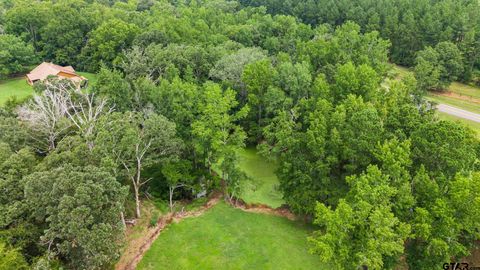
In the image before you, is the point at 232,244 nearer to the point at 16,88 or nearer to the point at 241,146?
the point at 241,146

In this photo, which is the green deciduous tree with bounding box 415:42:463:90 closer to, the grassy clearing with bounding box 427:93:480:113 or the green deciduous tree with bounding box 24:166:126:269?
the grassy clearing with bounding box 427:93:480:113

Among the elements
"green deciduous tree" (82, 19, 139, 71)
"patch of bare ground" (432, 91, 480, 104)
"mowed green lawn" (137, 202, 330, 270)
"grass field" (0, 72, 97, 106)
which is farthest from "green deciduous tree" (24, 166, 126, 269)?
"patch of bare ground" (432, 91, 480, 104)

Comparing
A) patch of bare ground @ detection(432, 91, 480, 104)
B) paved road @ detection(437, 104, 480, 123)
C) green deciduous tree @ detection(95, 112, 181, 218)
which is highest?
green deciduous tree @ detection(95, 112, 181, 218)

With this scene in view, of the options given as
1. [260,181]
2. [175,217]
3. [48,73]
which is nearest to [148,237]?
[175,217]

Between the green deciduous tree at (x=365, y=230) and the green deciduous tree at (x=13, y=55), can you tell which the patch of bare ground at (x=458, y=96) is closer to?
the green deciduous tree at (x=365, y=230)

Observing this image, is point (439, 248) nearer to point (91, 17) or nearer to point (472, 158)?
point (472, 158)
